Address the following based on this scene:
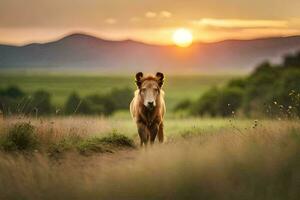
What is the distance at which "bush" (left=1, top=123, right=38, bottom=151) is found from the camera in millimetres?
12852

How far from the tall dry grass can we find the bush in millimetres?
2019

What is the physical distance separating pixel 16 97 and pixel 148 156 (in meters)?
8.29

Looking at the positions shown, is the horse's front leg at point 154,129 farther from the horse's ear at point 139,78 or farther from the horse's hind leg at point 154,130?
the horse's ear at point 139,78

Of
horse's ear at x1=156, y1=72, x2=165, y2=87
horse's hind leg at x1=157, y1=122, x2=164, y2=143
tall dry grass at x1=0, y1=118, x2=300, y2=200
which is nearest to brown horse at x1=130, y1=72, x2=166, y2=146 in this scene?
horse's ear at x1=156, y1=72, x2=165, y2=87

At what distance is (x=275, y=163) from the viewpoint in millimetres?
10469

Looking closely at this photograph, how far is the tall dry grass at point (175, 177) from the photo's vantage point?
394 inches

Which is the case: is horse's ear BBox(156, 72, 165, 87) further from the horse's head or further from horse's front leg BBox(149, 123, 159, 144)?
horse's front leg BBox(149, 123, 159, 144)

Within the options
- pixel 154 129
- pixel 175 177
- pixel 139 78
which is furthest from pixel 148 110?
pixel 175 177

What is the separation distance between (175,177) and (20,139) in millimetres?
3609

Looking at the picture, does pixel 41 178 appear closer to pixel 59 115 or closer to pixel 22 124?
pixel 22 124

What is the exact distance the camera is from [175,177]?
10.1 meters

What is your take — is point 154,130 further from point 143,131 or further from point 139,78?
point 139,78

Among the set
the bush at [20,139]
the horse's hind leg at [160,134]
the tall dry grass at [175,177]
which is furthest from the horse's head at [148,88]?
the tall dry grass at [175,177]

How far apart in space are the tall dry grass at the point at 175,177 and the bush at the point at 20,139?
2019 millimetres
